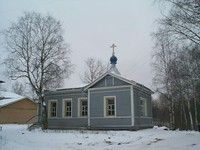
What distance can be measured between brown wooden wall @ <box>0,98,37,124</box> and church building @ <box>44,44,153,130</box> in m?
16.7

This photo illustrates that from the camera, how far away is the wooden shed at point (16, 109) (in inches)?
1494

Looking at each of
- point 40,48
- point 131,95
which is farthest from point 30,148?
point 40,48

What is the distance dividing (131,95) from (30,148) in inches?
416

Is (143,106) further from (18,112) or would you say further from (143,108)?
(18,112)

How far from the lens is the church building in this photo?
784 inches

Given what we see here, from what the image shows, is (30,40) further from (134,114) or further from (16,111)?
(16,111)

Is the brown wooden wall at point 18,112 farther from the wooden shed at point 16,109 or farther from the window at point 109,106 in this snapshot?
the window at point 109,106

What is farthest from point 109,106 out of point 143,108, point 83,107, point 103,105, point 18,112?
point 18,112

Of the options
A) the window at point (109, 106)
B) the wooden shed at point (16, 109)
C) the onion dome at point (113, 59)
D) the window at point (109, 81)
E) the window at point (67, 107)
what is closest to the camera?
the window at point (109, 106)

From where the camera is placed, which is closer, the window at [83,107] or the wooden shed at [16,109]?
the window at [83,107]

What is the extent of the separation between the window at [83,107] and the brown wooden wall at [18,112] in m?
Result: 20.0

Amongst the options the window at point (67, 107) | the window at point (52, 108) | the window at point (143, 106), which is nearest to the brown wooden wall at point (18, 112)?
the window at point (52, 108)

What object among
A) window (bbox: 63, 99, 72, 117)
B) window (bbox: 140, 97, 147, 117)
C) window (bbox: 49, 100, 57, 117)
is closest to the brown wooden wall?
window (bbox: 49, 100, 57, 117)

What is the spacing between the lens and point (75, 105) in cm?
2262
